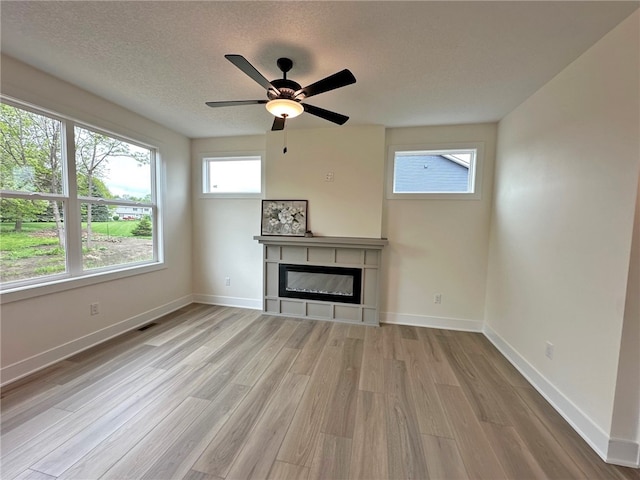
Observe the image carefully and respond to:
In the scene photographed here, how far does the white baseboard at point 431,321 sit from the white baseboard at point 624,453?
180 centimetres

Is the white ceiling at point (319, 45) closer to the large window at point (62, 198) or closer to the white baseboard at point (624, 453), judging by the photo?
the large window at point (62, 198)

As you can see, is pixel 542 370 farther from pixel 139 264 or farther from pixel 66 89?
pixel 66 89

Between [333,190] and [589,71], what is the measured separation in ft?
7.95

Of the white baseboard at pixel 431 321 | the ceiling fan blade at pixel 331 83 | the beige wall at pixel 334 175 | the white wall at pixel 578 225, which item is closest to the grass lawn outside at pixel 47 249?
the beige wall at pixel 334 175

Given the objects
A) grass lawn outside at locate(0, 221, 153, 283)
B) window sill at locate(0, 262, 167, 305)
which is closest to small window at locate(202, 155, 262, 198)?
grass lawn outside at locate(0, 221, 153, 283)

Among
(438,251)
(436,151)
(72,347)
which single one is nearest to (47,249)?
(72,347)

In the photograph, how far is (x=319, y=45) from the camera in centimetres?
A: 176

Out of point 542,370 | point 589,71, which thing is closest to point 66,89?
point 589,71

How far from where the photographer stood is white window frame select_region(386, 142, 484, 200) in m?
3.15

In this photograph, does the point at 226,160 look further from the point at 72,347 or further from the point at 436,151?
the point at 436,151

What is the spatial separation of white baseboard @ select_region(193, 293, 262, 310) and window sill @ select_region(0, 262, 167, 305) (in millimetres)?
1024

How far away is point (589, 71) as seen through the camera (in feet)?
5.59

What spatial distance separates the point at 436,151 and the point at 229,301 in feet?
11.9

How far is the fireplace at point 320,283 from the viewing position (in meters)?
3.44
